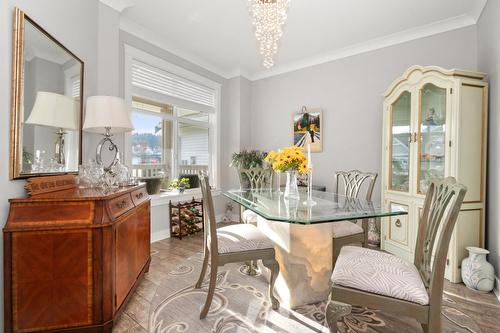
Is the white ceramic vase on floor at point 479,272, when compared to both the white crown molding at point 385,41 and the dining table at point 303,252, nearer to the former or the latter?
the dining table at point 303,252

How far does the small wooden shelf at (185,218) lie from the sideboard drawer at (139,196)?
1.17 meters

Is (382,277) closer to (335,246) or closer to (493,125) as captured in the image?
(335,246)

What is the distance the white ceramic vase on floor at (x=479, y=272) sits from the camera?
2.17m

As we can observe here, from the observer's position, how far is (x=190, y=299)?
2.02 meters

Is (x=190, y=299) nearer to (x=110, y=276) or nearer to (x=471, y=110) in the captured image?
(x=110, y=276)

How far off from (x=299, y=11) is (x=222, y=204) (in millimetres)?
3254

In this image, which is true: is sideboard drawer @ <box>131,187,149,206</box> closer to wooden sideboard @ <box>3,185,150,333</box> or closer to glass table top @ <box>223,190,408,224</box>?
wooden sideboard @ <box>3,185,150,333</box>

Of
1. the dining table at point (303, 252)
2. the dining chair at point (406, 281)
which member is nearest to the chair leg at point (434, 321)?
the dining chair at point (406, 281)

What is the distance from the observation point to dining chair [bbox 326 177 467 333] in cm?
113

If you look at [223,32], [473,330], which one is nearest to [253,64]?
[223,32]

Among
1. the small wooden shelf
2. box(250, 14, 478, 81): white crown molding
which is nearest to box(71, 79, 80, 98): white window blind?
the small wooden shelf

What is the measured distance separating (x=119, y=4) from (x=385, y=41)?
132 inches

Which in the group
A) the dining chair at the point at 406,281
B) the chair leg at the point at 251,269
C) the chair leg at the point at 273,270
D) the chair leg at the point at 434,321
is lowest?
the chair leg at the point at 251,269

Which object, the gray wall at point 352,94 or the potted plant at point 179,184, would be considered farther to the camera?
the potted plant at point 179,184
